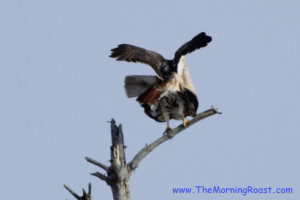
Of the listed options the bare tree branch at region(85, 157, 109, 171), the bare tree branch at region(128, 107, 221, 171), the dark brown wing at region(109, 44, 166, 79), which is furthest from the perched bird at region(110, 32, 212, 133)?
the bare tree branch at region(85, 157, 109, 171)

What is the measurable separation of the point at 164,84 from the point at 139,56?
70 cm

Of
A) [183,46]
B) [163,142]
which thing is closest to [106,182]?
[163,142]

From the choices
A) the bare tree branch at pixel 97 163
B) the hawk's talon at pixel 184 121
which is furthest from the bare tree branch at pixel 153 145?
the bare tree branch at pixel 97 163

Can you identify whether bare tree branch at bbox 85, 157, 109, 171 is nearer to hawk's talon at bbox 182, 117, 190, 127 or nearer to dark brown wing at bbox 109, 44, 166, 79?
hawk's talon at bbox 182, 117, 190, 127

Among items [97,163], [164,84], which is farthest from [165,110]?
[97,163]

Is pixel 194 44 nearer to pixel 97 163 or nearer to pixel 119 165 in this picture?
pixel 119 165

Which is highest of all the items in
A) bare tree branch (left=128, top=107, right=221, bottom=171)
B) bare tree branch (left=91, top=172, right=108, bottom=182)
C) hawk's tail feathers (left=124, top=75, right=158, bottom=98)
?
hawk's tail feathers (left=124, top=75, right=158, bottom=98)

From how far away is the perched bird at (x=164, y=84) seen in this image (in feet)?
38.6

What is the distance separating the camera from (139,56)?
11.9 meters

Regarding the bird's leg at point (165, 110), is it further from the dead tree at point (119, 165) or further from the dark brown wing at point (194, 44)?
the dead tree at point (119, 165)

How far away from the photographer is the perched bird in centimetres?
1177

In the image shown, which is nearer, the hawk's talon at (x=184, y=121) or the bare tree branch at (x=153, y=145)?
the bare tree branch at (x=153, y=145)

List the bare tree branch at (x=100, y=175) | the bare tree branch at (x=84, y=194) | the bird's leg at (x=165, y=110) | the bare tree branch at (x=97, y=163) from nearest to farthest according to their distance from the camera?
the bare tree branch at (x=84, y=194) → the bare tree branch at (x=97, y=163) → the bare tree branch at (x=100, y=175) → the bird's leg at (x=165, y=110)

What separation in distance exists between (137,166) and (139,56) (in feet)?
7.60
